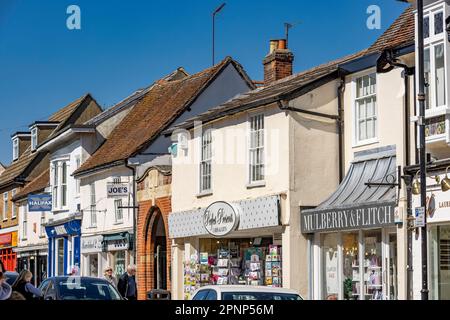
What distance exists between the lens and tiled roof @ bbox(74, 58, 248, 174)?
3106 cm

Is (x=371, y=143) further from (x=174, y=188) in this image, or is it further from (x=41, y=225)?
(x=41, y=225)

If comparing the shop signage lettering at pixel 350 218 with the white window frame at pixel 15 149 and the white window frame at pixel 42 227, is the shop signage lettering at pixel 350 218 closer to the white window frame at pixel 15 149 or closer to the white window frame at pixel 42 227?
the white window frame at pixel 42 227

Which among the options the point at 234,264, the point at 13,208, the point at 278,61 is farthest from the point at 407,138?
the point at 13,208

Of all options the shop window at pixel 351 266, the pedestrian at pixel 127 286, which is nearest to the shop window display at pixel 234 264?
the shop window at pixel 351 266

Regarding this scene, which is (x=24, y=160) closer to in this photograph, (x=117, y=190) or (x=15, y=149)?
(x=15, y=149)

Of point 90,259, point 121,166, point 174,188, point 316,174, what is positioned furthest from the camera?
point 90,259

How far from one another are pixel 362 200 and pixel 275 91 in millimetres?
5175

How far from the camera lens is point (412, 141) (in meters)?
18.8

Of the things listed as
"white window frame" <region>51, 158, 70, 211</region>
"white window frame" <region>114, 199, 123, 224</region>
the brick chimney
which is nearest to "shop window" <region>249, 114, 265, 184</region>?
the brick chimney

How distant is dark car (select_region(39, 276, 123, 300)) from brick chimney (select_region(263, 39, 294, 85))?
1269 cm

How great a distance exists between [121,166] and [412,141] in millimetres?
14624
